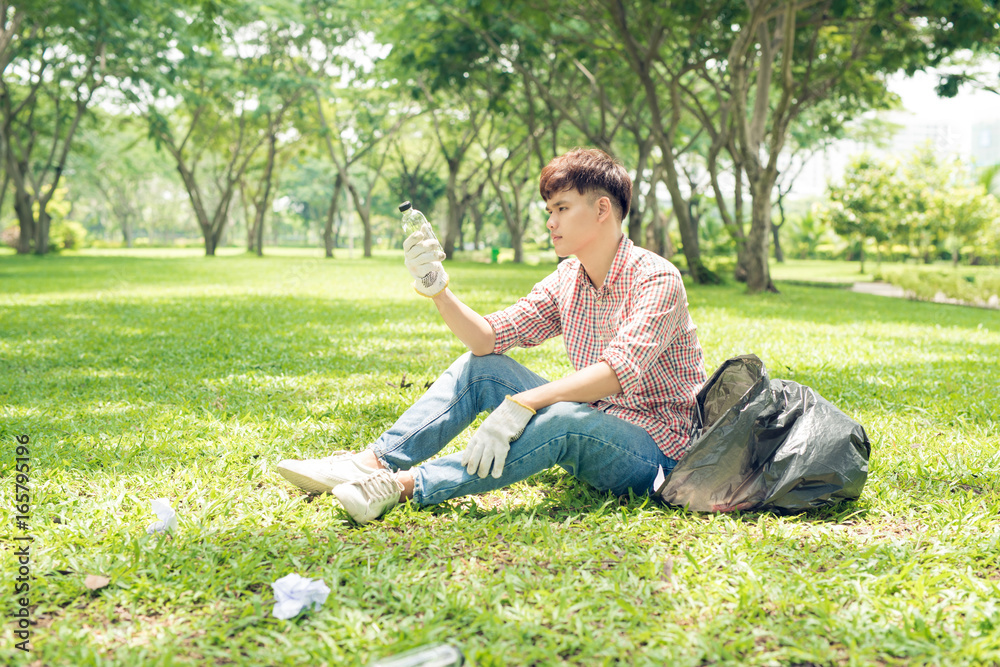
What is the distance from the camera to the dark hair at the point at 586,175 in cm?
258

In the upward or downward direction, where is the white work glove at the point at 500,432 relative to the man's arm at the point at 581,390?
downward

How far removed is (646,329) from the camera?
8.09 ft

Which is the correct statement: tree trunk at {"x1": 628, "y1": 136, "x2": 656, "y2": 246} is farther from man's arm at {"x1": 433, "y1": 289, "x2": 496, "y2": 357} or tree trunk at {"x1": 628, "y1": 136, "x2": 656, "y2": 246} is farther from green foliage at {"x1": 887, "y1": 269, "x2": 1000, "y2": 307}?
man's arm at {"x1": 433, "y1": 289, "x2": 496, "y2": 357}

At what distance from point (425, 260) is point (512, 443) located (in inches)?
27.9

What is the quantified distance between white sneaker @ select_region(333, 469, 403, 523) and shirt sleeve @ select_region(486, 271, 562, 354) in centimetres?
64

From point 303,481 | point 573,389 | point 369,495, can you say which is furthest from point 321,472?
point 573,389

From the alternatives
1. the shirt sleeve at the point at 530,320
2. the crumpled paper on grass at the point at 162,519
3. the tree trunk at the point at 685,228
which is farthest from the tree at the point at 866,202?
the crumpled paper on grass at the point at 162,519

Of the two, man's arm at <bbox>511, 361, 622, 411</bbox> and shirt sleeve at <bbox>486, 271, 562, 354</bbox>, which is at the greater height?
shirt sleeve at <bbox>486, 271, 562, 354</bbox>

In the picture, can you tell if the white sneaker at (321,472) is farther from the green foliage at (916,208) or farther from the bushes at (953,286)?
the green foliage at (916,208)

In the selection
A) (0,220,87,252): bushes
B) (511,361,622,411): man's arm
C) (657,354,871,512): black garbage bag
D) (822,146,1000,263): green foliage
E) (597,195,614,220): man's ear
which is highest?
(822,146,1000,263): green foliage

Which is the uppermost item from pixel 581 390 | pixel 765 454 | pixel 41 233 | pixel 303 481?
pixel 41 233

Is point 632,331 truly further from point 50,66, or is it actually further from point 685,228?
point 50,66

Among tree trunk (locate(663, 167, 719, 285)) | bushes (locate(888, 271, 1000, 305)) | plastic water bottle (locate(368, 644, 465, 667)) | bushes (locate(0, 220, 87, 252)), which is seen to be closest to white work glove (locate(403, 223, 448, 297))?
A: plastic water bottle (locate(368, 644, 465, 667))

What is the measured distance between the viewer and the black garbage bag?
8.09ft
